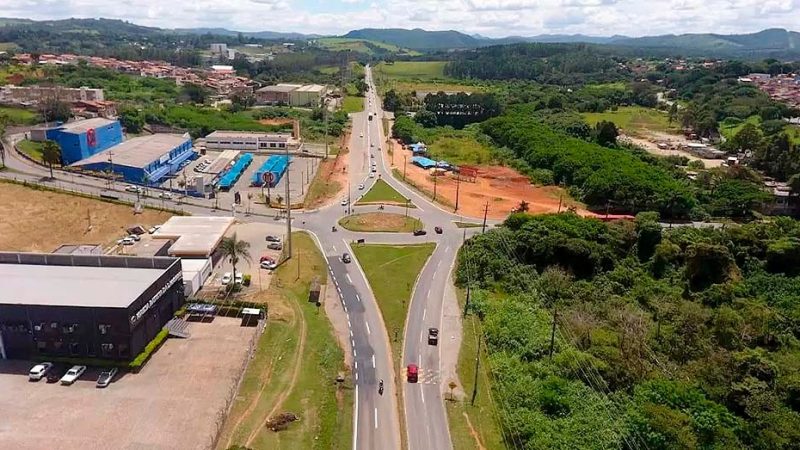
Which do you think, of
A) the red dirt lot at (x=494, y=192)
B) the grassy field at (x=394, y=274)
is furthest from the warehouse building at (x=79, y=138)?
the grassy field at (x=394, y=274)

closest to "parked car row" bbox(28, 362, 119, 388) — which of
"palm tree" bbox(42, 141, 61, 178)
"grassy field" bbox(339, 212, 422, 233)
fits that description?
"grassy field" bbox(339, 212, 422, 233)

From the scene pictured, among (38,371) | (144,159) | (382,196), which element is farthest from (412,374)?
(144,159)

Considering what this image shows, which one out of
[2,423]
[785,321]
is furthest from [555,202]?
[2,423]

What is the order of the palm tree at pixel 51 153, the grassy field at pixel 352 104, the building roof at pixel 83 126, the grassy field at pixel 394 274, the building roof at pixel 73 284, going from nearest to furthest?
the building roof at pixel 73 284 → the grassy field at pixel 394 274 → the palm tree at pixel 51 153 → the building roof at pixel 83 126 → the grassy field at pixel 352 104

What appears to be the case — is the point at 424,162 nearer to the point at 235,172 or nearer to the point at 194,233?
the point at 235,172

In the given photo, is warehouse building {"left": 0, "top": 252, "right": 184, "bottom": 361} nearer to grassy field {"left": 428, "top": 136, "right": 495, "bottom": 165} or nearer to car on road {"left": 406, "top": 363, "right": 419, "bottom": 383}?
car on road {"left": 406, "top": 363, "right": 419, "bottom": 383}

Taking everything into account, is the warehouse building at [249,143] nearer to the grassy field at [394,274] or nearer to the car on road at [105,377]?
the grassy field at [394,274]
